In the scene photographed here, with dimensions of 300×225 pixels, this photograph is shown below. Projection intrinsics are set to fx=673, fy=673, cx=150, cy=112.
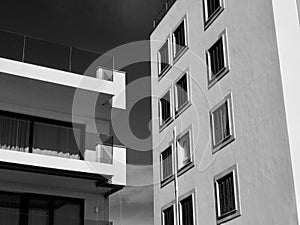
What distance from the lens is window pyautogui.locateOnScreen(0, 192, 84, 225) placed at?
19.5 meters

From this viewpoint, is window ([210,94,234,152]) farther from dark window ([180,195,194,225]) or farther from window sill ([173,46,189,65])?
window sill ([173,46,189,65])

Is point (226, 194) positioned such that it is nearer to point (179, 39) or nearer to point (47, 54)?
point (47, 54)

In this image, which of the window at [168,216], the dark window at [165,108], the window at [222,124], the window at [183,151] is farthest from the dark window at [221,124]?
the dark window at [165,108]

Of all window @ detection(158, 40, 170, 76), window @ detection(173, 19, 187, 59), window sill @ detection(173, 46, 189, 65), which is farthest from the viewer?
window @ detection(158, 40, 170, 76)

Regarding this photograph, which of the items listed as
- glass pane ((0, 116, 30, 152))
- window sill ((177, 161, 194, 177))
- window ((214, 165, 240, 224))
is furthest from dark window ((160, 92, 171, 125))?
glass pane ((0, 116, 30, 152))

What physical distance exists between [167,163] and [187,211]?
326 centimetres

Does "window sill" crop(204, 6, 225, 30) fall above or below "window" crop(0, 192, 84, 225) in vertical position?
above

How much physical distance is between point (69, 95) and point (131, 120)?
2312 mm

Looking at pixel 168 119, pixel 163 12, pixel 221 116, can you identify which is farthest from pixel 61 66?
pixel 163 12

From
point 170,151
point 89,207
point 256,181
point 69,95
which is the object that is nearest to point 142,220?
point 170,151

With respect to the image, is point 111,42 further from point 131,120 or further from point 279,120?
point 279,120

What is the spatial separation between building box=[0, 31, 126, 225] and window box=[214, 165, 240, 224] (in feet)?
10.1

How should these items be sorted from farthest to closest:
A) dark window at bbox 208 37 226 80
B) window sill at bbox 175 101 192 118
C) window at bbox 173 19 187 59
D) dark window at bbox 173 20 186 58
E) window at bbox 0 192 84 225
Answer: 1. dark window at bbox 173 20 186 58
2. window at bbox 173 19 187 59
3. window sill at bbox 175 101 192 118
4. dark window at bbox 208 37 226 80
5. window at bbox 0 192 84 225

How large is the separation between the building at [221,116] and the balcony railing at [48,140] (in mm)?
3243
